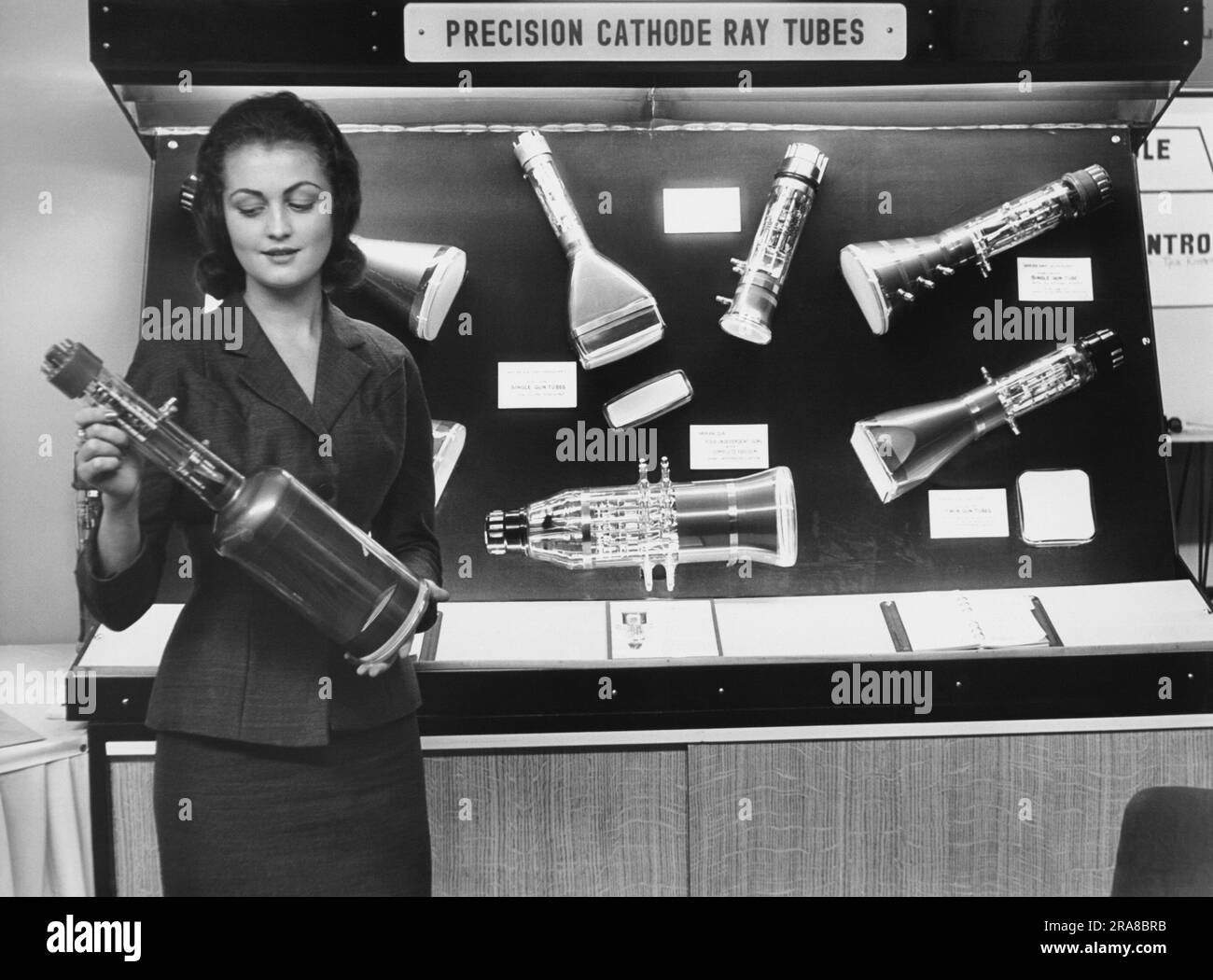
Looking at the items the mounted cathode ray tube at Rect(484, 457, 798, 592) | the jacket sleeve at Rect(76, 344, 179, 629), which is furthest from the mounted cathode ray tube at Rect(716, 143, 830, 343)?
the jacket sleeve at Rect(76, 344, 179, 629)

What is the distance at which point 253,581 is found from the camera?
5.17 ft

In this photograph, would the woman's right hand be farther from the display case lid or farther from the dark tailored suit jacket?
the display case lid

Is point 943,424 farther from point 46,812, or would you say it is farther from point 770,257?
point 46,812

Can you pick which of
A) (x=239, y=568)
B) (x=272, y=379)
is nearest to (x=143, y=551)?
(x=239, y=568)

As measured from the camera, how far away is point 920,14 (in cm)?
177

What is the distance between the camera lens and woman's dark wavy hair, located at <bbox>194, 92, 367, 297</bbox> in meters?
1.62

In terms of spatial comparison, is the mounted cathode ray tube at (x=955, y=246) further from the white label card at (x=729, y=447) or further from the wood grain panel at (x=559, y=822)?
the wood grain panel at (x=559, y=822)

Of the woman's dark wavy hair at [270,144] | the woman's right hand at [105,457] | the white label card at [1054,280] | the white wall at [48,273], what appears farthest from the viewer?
the white label card at [1054,280]

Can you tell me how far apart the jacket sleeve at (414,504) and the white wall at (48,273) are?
44 centimetres

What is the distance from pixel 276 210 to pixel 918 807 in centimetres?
126

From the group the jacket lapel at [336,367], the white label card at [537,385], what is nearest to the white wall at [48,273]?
the jacket lapel at [336,367]

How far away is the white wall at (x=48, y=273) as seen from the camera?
175cm

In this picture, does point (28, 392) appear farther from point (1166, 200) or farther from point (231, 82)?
point (1166, 200)

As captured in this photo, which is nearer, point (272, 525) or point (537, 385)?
point (272, 525)
